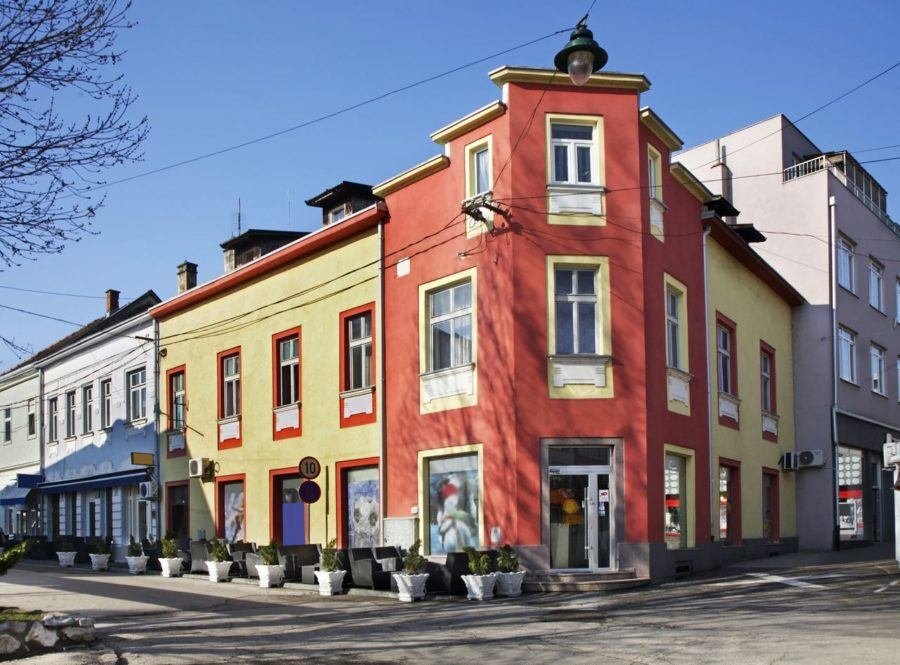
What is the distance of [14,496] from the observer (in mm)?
41094

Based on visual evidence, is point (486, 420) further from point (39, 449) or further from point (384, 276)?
point (39, 449)

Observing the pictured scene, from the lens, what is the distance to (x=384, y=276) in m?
22.5

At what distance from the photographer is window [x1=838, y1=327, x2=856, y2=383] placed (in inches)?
1164

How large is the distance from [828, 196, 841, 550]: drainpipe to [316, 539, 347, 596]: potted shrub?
48.4 ft

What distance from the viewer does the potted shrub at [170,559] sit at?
2583cm

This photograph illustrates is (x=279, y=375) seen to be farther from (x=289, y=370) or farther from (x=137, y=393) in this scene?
(x=137, y=393)

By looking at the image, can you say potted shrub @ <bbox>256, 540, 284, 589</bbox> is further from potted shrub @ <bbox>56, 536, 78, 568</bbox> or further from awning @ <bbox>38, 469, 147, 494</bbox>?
potted shrub @ <bbox>56, 536, 78, 568</bbox>

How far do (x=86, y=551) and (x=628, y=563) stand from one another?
19.9m

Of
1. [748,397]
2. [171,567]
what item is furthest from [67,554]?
[748,397]

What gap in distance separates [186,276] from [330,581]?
58.8 feet

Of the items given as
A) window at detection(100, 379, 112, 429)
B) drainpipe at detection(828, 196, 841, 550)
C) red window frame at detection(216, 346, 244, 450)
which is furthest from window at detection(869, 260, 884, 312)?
window at detection(100, 379, 112, 429)

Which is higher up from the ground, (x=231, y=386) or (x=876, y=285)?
(x=876, y=285)

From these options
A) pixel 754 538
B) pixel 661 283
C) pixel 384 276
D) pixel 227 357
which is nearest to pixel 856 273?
pixel 754 538

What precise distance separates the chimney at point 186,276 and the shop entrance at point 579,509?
63.3 feet
